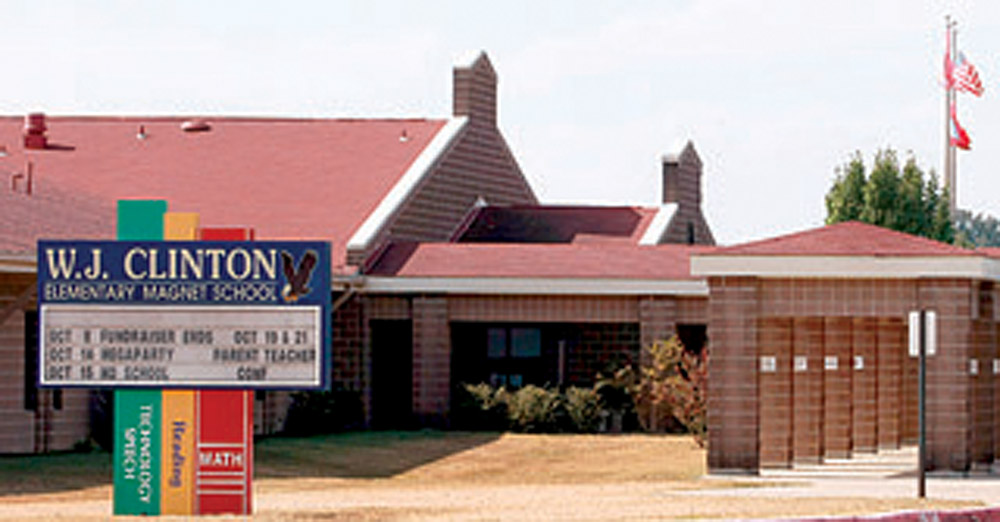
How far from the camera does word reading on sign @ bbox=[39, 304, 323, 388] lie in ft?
88.8

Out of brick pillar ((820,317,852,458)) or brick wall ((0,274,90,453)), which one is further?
brick pillar ((820,317,852,458))

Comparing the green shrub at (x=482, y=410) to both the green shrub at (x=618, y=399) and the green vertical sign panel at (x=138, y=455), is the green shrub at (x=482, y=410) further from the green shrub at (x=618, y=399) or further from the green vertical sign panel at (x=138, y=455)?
the green vertical sign panel at (x=138, y=455)

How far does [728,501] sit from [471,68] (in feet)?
94.4

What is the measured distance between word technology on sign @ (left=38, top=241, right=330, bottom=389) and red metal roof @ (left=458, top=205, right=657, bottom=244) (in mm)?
28135

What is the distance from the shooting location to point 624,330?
164 feet

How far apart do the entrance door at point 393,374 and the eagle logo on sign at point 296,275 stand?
23636mm

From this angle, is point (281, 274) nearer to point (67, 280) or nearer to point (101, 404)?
point (67, 280)

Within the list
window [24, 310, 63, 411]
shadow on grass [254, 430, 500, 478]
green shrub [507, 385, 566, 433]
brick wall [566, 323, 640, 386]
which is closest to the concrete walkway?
shadow on grass [254, 430, 500, 478]

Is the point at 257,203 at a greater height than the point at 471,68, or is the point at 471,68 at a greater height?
the point at 471,68

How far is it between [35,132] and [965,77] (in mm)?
40657

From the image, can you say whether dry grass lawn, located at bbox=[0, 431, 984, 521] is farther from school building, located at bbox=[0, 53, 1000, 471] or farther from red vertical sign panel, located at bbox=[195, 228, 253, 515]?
school building, located at bbox=[0, 53, 1000, 471]

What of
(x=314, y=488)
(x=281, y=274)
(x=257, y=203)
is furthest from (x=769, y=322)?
(x=257, y=203)

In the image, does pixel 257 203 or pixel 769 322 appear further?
pixel 257 203

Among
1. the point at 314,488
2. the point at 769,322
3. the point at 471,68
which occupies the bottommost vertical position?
the point at 314,488
